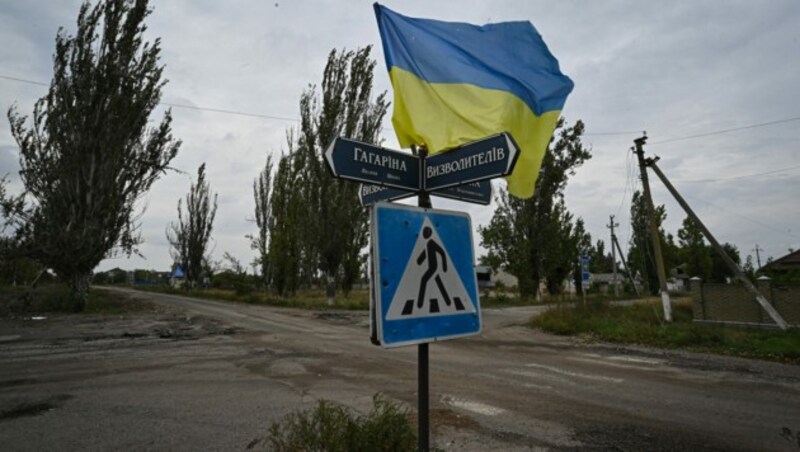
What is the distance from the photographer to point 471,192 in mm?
2898

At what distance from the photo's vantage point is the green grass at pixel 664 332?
1021cm

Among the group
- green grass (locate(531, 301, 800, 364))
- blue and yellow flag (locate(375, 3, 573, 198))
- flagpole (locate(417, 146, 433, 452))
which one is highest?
blue and yellow flag (locate(375, 3, 573, 198))

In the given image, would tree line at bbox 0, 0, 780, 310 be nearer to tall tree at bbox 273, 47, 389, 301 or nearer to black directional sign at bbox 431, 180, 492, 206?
tall tree at bbox 273, 47, 389, 301

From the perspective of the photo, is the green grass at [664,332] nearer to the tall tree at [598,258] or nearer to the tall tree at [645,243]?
the tall tree at [645,243]

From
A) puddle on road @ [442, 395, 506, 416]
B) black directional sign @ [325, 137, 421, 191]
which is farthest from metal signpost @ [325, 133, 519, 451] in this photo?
puddle on road @ [442, 395, 506, 416]

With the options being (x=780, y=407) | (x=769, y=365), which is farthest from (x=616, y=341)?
(x=780, y=407)

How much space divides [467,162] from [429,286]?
30.7 inches

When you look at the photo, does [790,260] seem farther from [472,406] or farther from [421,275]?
[421,275]

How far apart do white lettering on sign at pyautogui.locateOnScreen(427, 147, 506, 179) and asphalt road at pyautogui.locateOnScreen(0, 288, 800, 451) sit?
8.06 feet

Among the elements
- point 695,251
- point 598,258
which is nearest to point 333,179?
point 695,251

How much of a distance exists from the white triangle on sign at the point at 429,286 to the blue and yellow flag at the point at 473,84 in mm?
878

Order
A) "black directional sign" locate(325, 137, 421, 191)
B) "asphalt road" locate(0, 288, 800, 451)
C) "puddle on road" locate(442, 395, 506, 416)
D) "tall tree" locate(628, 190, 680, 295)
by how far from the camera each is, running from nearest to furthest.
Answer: "black directional sign" locate(325, 137, 421, 191), "asphalt road" locate(0, 288, 800, 451), "puddle on road" locate(442, 395, 506, 416), "tall tree" locate(628, 190, 680, 295)

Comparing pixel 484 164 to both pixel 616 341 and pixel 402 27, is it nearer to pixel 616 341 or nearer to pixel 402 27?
pixel 402 27

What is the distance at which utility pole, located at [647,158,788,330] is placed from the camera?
12880 millimetres
